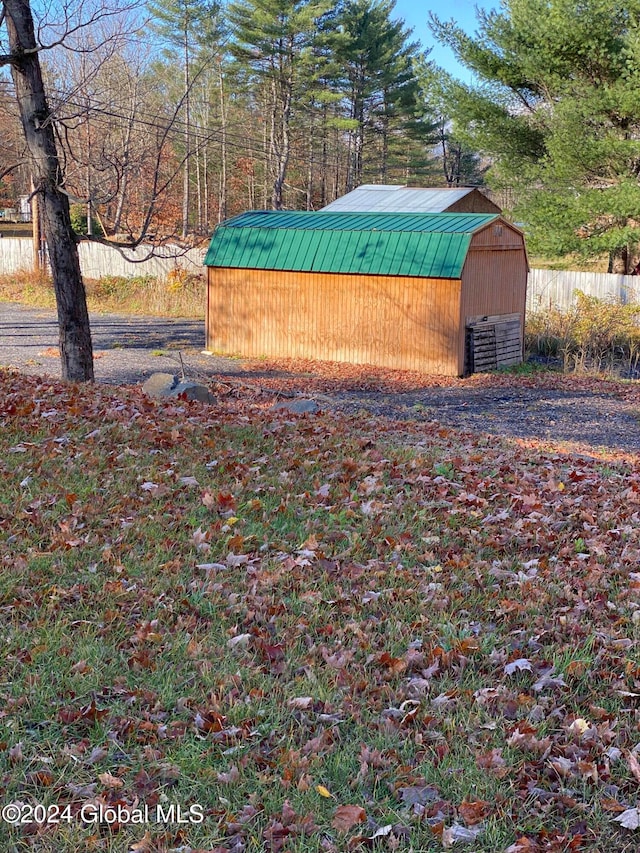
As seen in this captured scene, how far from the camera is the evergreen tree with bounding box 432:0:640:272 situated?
23.2m

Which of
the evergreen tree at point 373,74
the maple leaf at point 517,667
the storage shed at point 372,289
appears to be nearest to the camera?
the maple leaf at point 517,667

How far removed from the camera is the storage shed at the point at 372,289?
1859 centimetres

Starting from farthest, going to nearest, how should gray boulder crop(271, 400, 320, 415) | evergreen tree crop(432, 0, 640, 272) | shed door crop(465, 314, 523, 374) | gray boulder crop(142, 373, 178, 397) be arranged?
1. evergreen tree crop(432, 0, 640, 272)
2. shed door crop(465, 314, 523, 374)
3. gray boulder crop(142, 373, 178, 397)
4. gray boulder crop(271, 400, 320, 415)

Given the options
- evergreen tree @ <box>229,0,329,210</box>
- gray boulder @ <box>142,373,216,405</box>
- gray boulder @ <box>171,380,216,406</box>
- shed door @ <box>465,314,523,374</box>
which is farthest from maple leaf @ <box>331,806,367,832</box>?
evergreen tree @ <box>229,0,329,210</box>

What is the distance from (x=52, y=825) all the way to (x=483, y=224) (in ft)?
56.5

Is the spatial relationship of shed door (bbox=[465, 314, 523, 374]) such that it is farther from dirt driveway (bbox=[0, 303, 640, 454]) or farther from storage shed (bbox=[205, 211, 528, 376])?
dirt driveway (bbox=[0, 303, 640, 454])

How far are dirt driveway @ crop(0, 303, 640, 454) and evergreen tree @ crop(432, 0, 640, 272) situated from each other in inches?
304

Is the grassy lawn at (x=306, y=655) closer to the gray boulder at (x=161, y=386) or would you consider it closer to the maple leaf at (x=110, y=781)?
the maple leaf at (x=110, y=781)

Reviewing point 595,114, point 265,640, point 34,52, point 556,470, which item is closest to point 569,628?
point 265,640

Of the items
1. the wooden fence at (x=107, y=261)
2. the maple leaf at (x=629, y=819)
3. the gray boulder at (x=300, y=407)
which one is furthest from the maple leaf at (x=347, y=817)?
the wooden fence at (x=107, y=261)

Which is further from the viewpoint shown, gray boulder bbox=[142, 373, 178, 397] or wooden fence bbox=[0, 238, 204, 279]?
wooden fence bbox=[0, 238, 204, 279]

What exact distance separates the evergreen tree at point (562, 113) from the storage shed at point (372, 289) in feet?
17.8

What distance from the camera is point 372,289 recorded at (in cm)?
Result: 1936

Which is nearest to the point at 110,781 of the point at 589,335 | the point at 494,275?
the point at 494,275
